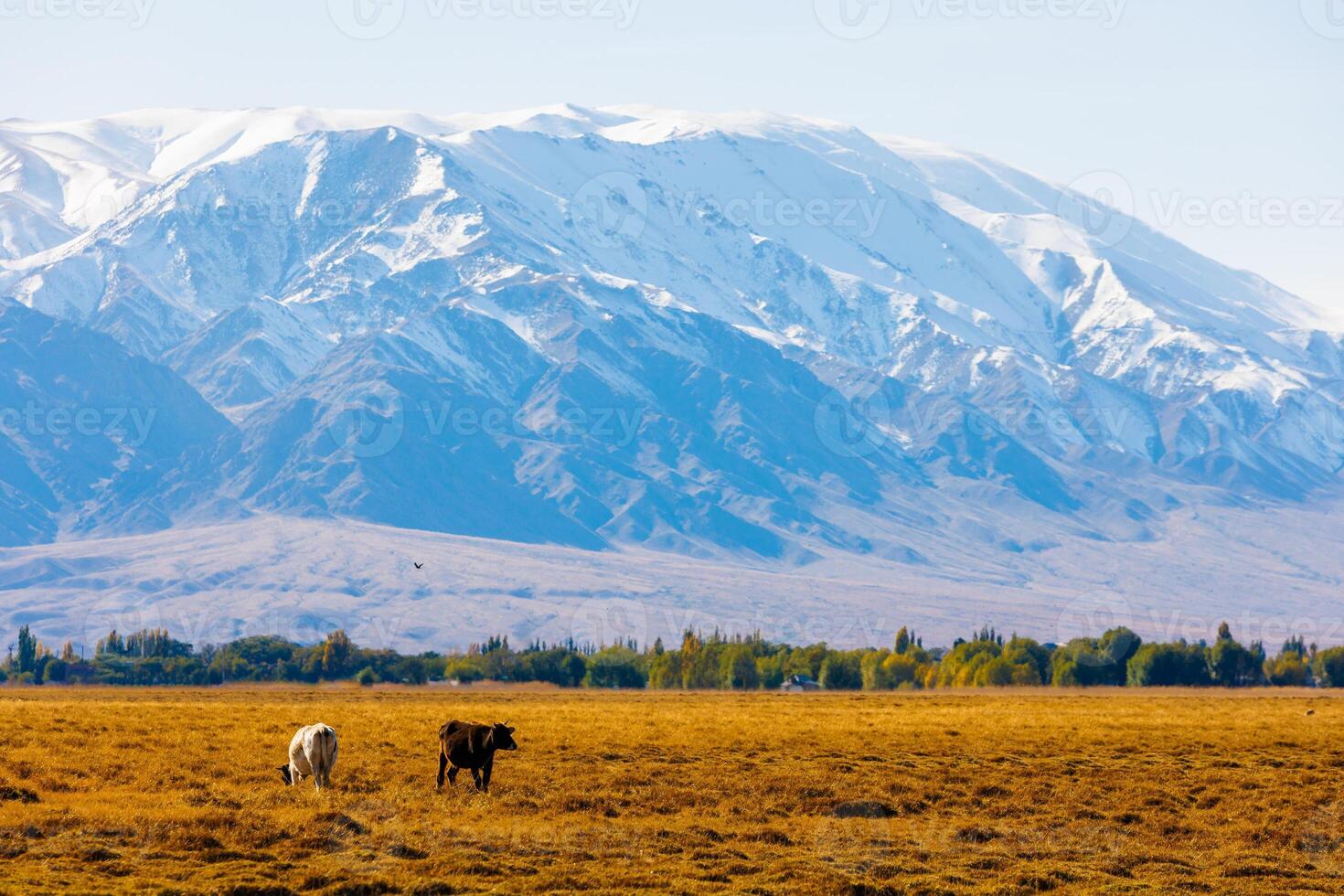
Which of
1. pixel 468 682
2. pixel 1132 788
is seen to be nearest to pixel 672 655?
pixel 468 682

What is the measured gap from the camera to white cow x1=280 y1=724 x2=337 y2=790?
125ft

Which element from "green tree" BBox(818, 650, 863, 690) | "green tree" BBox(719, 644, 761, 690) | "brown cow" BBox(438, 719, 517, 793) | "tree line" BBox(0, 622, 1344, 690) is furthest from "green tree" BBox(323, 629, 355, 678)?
"brown cow" BBox(438, 719, 517, 793)

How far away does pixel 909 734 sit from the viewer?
5481 centimetres

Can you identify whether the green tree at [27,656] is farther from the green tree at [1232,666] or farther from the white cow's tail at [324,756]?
the white cow's tail at [324,756]

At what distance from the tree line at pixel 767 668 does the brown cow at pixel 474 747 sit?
10208 cm

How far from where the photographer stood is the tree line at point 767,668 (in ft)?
495

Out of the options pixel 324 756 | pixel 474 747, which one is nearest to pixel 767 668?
pixel 474 747

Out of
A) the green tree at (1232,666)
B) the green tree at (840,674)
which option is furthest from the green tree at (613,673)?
the green tree at (1232,666)

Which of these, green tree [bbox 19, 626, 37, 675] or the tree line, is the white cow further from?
green tree [bbox 19, 626, 37, 675]

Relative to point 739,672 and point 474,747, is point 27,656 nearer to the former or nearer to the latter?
point 739,672

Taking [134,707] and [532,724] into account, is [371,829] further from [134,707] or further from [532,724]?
[134,707]

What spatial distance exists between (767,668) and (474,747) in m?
121

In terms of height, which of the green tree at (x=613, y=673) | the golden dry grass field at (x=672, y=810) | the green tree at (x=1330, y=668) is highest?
the green tree at (x=1330, y=668)

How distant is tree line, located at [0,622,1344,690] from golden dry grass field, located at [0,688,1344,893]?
91239 mm
